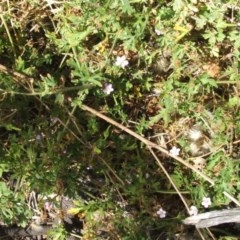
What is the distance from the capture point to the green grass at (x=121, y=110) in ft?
10.2

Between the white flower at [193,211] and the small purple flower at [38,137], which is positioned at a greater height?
the small purple flower at [38,137]

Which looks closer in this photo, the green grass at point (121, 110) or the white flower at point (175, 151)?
the green grass at point (121, 110)

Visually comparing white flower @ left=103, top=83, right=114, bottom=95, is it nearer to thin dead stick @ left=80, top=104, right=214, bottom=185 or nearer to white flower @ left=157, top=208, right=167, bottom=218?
thin dead stick @ left=80, top=104, right=214, bottom=185

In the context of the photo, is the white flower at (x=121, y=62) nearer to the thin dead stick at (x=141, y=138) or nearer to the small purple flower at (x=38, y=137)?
the thin dead stick at (x=141, y=138)

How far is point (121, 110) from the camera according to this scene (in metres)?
3.22

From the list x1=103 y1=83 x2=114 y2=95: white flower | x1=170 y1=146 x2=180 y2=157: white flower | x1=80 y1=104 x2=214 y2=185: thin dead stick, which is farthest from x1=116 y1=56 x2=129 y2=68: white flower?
x1=170 y1=146 x2=180 y2=157: white flower

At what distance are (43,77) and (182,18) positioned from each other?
81 cm

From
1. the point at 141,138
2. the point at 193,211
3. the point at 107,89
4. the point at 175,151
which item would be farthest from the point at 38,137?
the point at 193,211

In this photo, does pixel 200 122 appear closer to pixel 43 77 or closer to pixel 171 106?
pixel 171 106

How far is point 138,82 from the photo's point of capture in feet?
10.8

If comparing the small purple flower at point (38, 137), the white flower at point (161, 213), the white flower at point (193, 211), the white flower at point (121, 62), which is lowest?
the white flower at point (161, 213)

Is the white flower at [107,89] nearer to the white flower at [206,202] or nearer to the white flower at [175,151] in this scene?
the white flower at [175,151]

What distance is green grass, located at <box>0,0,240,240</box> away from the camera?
3.11 meters

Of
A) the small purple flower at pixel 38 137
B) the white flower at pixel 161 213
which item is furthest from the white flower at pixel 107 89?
the white flower at pixel 161 213
